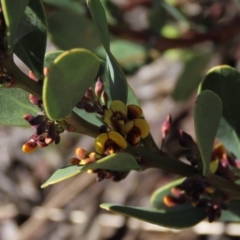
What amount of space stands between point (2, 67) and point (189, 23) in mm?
1360

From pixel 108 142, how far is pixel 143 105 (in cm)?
189

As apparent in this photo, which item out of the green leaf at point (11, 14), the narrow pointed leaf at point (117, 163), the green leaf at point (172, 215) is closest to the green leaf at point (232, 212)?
the green leaf at point (172, 215)

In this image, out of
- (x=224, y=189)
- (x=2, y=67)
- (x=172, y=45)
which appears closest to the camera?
(x=2, y=67)

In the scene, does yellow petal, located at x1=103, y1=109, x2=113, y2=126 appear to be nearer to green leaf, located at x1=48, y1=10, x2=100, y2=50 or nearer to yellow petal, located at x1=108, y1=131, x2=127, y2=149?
yellow petal, located at x1=108, y1=131, x2=127, y2=149

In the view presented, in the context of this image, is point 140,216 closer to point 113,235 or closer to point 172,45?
point 172,45

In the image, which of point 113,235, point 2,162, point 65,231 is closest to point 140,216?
point 113,235

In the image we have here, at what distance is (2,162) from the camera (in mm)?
2795

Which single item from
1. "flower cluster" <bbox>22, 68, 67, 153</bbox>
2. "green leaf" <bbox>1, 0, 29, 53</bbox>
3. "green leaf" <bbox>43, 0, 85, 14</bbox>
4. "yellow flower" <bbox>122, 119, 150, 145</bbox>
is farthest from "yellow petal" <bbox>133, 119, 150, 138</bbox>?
Result: "green leaf" <bbox>43, 0, 85, 14</bbox>

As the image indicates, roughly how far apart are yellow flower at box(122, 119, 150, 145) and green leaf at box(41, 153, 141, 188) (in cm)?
3

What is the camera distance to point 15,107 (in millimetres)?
877

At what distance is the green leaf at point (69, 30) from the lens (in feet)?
5.62

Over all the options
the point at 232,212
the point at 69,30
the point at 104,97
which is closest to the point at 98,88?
the point at 104,97

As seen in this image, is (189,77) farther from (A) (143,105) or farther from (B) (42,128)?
(B) (42,128)

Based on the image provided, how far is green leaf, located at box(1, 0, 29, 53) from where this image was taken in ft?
2.22
